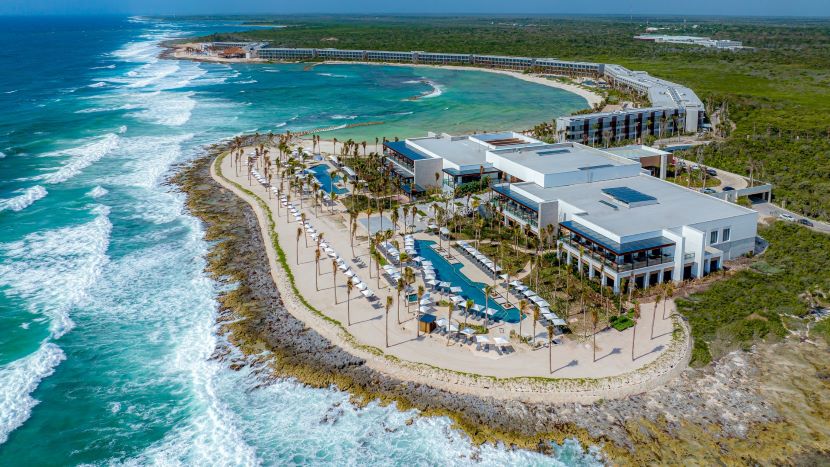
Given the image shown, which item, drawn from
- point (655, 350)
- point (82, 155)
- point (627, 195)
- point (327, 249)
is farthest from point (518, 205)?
point (82, 155)

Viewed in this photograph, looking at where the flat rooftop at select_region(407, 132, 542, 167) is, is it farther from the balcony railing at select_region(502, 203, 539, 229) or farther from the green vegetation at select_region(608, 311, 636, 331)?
the green vegetation at select_region(608, 311, 636, 331)

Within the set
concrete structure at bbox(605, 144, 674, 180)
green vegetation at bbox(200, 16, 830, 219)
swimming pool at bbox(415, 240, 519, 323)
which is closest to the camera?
swimming pool at bbox(415, 240, 519, 323)

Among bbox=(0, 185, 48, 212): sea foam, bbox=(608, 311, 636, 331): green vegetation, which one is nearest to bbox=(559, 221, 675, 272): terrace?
bbox=(608, 311, 636, 331): green vegetation

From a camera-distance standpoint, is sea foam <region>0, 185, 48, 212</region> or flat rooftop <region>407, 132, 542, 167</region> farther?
flat rooftop <region>407, 132, 542, 167</region>

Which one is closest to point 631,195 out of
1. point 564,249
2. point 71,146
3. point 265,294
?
point 564,249

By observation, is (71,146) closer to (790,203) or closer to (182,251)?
(182,251)

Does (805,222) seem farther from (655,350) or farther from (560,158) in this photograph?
(655,350)

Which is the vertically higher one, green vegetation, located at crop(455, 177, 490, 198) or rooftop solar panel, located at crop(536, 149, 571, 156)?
rooftop solar panel, located at crop(536, 149, 571, 156)

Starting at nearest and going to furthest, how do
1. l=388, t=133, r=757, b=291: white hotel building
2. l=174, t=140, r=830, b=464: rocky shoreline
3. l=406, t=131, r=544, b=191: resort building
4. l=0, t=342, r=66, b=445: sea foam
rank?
l=174, t=140, r=830, b=464: rocky shoreline
l=0, t=342, r=66, b=445: sea foam
l=388, t=133, r=757, b=291: white hotel building
l=406, t=131, r=544, b=191: resort building
